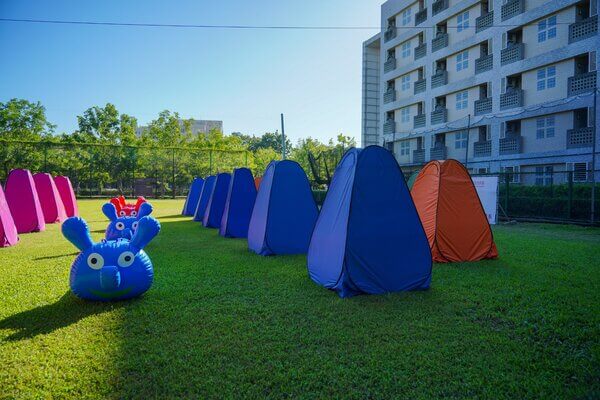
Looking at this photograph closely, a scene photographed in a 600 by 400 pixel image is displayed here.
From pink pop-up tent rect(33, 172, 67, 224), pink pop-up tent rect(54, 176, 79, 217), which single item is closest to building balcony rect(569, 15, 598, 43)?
pink pop-up tent rect(33, 172, 67, 224)

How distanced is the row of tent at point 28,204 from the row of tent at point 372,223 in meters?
5.69

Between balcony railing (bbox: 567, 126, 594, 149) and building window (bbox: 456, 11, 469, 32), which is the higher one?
building window (bbox: 456, 11, 469, 32)

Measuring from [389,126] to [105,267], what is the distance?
28609mm

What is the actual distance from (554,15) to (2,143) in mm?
37584

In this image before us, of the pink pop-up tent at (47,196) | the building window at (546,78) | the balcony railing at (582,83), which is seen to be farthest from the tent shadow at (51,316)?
the building window at (546,78)

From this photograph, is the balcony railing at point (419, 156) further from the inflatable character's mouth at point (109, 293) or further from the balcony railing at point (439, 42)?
the inflatable character's mouth at point (109, 293)

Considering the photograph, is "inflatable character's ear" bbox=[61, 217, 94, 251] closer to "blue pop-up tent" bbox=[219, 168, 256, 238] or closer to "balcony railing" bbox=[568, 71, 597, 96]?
"blue pop-up tent" bbox=[219, 168, 256, 238]

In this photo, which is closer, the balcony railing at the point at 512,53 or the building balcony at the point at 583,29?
the building balcony at the point at 583,29

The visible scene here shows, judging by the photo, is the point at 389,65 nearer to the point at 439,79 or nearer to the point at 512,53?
the point at 439,79

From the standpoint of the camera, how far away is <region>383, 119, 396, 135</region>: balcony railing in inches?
1175

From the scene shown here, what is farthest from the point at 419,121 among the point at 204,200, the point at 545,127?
the point at 204,200

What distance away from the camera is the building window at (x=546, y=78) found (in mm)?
19094

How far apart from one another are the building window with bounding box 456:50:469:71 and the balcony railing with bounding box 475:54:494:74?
1.01 metres

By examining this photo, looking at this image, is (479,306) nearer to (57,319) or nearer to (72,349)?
(72,349)
